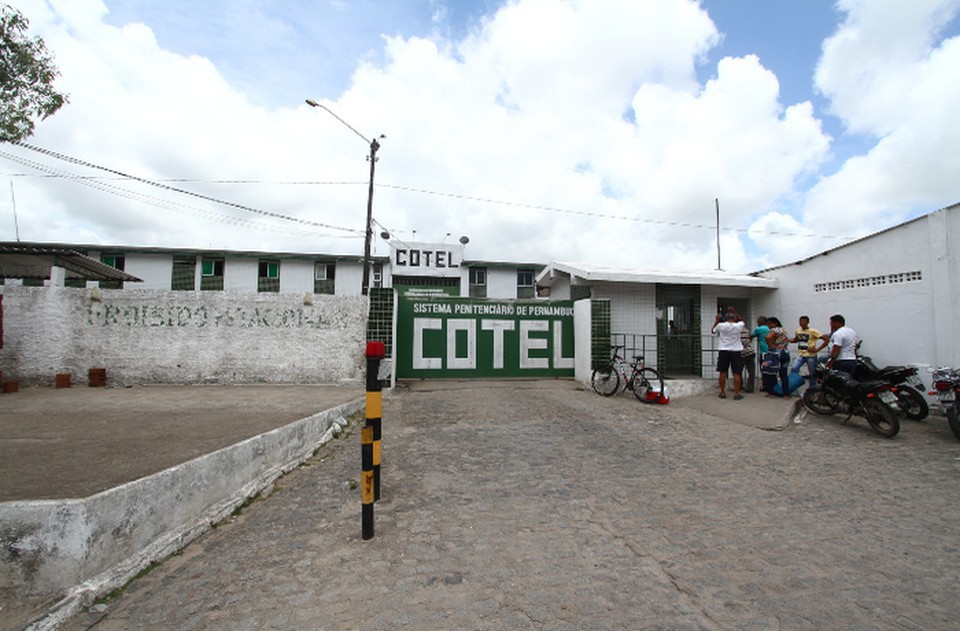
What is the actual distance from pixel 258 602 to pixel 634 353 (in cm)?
928

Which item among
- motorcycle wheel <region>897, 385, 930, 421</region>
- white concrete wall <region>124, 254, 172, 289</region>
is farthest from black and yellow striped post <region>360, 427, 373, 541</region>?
white concrete wall <region>124, 254, 172, 289</region>

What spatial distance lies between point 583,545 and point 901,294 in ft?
28.1

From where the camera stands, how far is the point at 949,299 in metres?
6.94

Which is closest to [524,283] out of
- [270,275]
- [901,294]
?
[270,275]

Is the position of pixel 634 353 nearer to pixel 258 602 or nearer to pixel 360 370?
pixel 360 370

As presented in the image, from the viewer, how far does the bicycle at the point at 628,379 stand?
805cm

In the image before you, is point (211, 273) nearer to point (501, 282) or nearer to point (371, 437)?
point (501, 282)

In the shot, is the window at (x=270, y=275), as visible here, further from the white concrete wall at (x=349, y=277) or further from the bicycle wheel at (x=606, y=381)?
the bicycle wheel at (x=606, y=381)

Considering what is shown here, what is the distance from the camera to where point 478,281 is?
1023 inches

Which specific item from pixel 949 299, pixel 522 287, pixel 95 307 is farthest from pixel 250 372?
pixel 522 287

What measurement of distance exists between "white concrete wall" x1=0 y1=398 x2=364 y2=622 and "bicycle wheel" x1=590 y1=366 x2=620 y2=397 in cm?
660

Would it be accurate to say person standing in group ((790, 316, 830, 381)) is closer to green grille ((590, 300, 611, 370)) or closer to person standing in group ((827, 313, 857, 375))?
person standing in group ((827, 313, 857, 375))

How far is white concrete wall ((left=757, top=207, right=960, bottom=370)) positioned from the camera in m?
6.96

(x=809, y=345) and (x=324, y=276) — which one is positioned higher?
(x=324, y=276)
